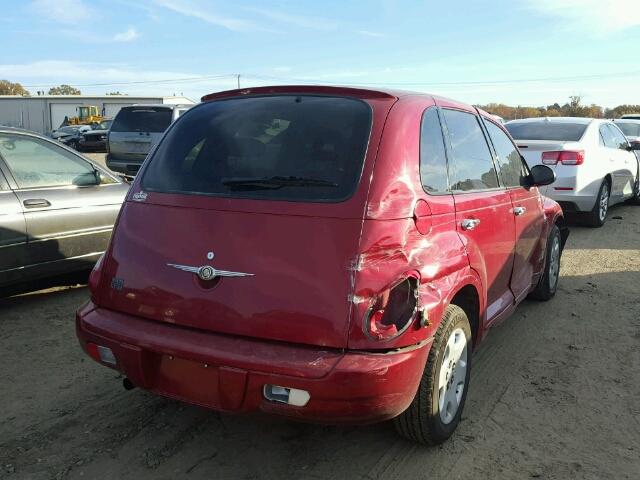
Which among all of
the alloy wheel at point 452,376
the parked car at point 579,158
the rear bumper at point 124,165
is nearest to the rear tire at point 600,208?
the parked car at point 579,158

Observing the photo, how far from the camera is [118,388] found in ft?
11.6

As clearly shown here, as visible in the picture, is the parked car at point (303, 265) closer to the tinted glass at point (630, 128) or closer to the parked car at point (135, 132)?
the parked car at point (135, 132)

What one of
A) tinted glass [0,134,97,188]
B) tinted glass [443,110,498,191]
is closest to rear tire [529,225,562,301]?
tinted glass [443,110,498,191]

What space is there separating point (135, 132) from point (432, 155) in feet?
34.1

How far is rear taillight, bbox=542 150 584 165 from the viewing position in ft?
26.2

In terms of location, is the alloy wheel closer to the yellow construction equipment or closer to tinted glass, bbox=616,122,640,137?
tinted glass, bbox=616,122,640,137

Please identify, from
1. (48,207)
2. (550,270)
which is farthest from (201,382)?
(550,270)

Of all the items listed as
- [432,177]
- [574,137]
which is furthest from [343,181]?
[574,137]

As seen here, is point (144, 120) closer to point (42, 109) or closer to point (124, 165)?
point (124, 165)

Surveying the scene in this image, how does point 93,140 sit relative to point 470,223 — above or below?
below

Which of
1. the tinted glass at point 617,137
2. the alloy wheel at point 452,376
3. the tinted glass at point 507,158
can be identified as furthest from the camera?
the tinted glass at point 617,137

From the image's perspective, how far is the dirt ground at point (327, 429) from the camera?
108 inches

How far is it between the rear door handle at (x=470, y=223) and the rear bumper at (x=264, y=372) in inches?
32.2

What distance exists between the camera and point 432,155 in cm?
299
